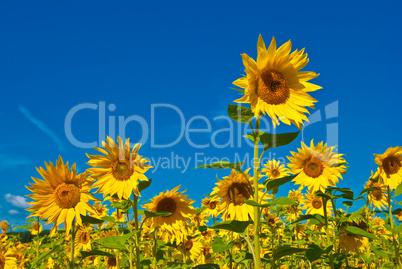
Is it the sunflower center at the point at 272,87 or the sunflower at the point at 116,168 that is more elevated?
the sunflower center at the point at 272,87

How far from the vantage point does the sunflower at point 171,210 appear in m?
5.48

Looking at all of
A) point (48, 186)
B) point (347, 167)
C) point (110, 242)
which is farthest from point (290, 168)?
point (48, 186)

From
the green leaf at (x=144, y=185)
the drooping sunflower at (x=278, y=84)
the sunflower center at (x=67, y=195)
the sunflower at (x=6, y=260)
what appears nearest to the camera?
the drooping sunflower at (x=278, y=84)

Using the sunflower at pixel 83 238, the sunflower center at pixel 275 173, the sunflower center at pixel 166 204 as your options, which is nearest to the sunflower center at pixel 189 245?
the sunflower center at pixel 166 204

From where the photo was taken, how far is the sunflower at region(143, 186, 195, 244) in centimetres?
548

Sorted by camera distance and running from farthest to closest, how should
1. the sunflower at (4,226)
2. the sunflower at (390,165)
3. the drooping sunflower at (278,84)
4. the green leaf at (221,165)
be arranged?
1. the sunflower at (4,226)
2. the sunflower at (390,165)
3. the drooping sunflower at (278,84)
4. the green leaf at (221,165)

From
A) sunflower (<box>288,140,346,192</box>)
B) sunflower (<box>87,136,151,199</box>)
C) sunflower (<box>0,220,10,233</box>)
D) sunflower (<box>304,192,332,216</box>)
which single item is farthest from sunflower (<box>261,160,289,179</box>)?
sunflower (<box>0,220,10,233</box>)

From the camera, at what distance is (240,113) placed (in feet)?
10.7

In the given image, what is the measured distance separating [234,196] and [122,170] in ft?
5.56

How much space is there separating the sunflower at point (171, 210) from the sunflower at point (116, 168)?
126cm

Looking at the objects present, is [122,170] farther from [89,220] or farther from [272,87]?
[272,87]

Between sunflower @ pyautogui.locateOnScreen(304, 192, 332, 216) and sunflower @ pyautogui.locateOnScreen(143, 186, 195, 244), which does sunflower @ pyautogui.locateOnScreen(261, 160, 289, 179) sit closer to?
sunflower @ pyautogui.locateOnScreen(304, 192, 332, 216)

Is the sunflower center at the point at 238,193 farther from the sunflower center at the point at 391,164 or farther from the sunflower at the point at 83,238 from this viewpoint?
the sunflower at the point at 83,238

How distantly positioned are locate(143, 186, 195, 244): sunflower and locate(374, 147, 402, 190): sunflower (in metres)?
3.96
